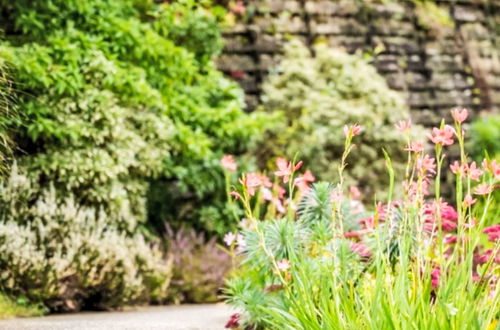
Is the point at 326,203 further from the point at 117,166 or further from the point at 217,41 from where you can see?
the point at 217,41

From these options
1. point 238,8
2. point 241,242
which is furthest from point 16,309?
point 238,8

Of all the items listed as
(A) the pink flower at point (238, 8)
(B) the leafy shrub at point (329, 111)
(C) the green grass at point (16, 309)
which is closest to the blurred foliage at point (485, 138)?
(B) the leafy shrub at point (329, 111)

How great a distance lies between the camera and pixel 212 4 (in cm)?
884

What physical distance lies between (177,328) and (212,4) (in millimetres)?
5038

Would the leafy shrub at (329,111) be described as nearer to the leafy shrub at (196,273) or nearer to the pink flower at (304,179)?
the leafy shrub at (196,273)

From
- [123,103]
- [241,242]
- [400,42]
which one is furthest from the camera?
[400,42]

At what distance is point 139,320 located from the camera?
4.90 m

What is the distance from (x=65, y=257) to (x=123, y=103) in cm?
153

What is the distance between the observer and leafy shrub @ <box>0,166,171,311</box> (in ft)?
18.3

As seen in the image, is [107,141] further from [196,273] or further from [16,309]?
[16,309]

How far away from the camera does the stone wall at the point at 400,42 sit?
907 centimetres

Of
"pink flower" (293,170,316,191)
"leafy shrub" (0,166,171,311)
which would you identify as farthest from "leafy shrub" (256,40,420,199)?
"pink flower" (293,170,316,191)

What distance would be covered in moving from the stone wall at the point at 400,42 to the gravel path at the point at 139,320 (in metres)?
3.60

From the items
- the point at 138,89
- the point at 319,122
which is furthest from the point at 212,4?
the point at 138,89
